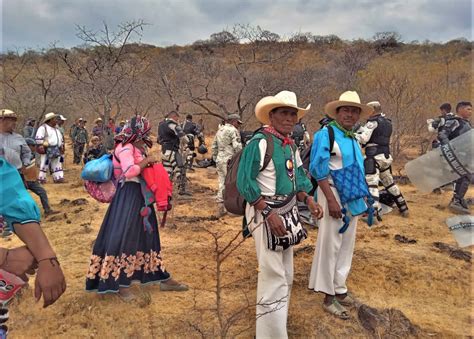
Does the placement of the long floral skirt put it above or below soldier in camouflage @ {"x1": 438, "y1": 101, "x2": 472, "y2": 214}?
below

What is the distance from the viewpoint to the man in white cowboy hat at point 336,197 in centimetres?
325

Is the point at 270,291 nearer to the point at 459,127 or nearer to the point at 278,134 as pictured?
the point at 278,134

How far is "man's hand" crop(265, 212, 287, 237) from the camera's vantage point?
8.66 ft

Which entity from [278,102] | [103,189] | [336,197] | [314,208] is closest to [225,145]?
[103,189]

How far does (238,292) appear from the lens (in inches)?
153

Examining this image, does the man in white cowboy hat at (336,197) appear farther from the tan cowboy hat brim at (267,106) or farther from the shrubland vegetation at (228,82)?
the shrubland vegetation at (228,82)

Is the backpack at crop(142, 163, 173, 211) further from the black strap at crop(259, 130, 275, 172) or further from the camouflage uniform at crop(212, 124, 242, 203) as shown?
the camouflage uniform at crop(212, 124, 242, 203)

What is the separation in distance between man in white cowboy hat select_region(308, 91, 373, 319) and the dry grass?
0.32 metres

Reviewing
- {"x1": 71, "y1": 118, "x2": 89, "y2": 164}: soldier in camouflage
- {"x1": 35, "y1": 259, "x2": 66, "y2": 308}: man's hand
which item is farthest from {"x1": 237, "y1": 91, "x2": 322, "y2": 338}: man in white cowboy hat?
{"x1": 71, "y1": 118, "x2": 89, "y2": 164}: soldier in camouflage

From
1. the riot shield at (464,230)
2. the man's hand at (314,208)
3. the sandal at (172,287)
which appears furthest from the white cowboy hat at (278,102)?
the sandal at (172,287)

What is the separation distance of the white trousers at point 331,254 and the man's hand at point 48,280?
2.15 metres

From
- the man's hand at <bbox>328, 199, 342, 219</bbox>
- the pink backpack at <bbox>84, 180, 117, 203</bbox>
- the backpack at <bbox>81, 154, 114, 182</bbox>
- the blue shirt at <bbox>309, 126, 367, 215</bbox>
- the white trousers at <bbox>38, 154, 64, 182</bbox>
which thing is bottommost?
the white trousers at <bbox>38, 154, 64, 182</bbox>

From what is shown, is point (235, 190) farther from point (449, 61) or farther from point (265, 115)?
point (449, 61)

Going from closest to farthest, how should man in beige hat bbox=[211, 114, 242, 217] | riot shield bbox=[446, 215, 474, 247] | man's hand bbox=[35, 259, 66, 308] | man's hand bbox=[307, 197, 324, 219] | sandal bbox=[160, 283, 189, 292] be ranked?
man's hand bbox=[35, 259, 66, 308]
riot shield bbox=[446, 215, 474, 247]
man's hand bbox=[307, 197, 324, 219]
sandal bbox=[160, 283, 189, 292]
man in beige hat bbox=[211, 114, 242, 217]
